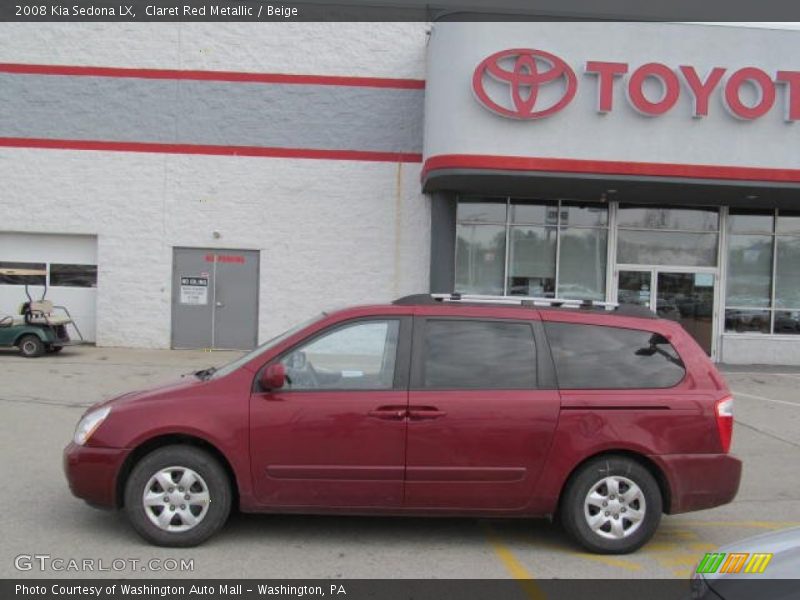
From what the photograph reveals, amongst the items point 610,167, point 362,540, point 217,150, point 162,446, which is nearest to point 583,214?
point 610,167

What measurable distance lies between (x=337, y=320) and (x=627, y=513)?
2.37m

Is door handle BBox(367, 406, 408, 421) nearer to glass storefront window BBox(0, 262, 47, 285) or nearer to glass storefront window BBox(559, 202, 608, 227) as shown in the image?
glass storefront window BBox(559, 202, 608, 227)

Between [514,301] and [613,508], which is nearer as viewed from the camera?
[613,508]

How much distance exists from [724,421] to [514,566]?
175 cm

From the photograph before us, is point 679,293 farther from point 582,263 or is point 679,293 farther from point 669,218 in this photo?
A: point 582,263

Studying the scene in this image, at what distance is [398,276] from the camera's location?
1556cm

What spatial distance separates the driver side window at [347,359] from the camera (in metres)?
4.60

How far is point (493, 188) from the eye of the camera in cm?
1444

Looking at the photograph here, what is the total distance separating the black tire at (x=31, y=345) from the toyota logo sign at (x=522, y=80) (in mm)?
10077

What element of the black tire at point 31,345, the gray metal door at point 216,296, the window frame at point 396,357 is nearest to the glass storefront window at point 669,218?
the gray metal door at point 216,296

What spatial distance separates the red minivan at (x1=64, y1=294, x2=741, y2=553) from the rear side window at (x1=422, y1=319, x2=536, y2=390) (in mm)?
10

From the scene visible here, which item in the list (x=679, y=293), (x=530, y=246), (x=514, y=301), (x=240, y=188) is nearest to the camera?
(x=514, y=301)

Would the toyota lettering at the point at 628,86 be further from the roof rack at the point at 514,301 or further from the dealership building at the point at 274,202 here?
the roof rack at the point at 514,301

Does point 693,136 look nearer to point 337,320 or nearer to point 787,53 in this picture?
point 787,53
